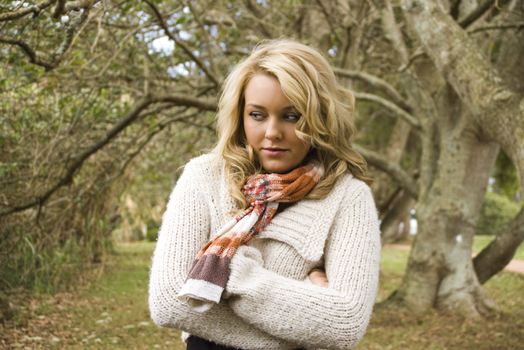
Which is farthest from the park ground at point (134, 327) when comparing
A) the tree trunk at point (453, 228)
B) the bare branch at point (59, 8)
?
the bare branch at point (59, 8)

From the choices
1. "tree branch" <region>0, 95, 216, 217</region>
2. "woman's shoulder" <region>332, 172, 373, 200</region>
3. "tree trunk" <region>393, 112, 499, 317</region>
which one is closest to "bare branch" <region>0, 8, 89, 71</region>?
"tree branch" <region>0, 95, 216, 217</region>

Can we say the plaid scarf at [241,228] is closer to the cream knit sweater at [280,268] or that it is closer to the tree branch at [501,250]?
the cream knit sweater at [280,268]

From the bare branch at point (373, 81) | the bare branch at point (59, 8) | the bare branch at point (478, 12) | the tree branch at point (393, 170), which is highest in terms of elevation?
the bare branch at point (478, 12)

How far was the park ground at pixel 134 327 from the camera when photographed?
6105 millimetres

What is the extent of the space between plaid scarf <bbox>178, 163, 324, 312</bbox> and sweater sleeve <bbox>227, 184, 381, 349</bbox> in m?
0.04

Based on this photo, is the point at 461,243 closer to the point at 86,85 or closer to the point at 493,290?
the point at 493,290

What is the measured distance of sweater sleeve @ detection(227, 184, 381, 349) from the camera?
2.04 meters

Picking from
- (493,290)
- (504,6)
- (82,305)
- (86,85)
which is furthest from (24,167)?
(493,290)

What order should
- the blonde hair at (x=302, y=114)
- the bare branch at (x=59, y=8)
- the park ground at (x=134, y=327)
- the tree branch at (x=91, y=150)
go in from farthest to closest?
the park ground at (x=134, y=327), the tree branch at (x=91, y=150), the bare branch at (x=59, y=8), the blonde hair at (x=302, y=114)

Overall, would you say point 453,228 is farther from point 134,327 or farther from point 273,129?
point 273,129

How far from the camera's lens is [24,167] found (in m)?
6.26

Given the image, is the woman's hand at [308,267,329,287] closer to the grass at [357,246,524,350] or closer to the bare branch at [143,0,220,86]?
the bare branch at [143,0,220,86]

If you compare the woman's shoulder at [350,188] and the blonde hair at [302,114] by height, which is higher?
the blonde hair at [302,114]

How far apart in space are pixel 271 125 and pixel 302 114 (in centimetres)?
11
